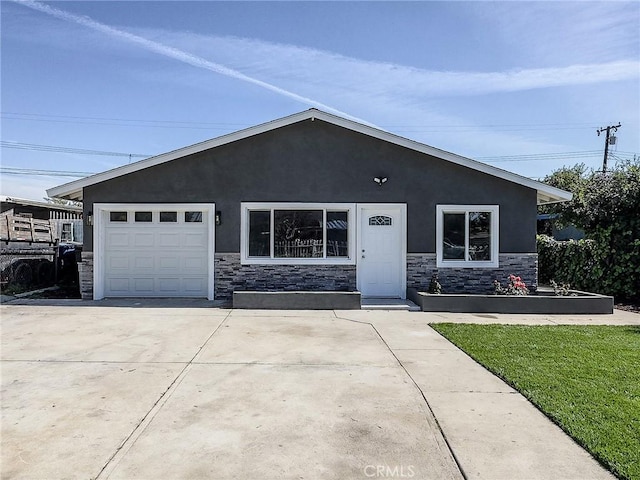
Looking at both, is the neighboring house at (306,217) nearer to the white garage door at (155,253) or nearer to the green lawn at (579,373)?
the white garage door at (155,253)

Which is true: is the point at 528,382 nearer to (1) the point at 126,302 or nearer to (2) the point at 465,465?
(2) the point at 465,465

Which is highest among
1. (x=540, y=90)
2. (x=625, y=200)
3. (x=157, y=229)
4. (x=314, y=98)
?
(x=314, y=98)

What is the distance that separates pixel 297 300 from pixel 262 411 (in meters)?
6.25

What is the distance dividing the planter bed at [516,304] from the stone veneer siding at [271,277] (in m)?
2.43

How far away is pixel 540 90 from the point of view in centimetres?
1340

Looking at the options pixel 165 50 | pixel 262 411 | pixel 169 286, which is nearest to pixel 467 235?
pixel 169 286

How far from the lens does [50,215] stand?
18.8m

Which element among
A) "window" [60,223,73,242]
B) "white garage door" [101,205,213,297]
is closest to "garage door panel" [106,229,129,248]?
"white garage door" [101,205,213,297]

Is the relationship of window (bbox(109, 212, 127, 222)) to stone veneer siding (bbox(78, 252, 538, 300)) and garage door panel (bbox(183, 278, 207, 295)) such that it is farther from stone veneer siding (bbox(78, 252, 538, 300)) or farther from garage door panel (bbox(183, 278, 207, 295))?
garage door panel (bbox(183, 278, 207, 295))

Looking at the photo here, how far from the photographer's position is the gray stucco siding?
11.6 m

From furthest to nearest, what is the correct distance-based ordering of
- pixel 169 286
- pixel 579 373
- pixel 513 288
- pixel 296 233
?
pixel 169 286 < pixel 296 233 < pixel 513 288 < pixel 579 373

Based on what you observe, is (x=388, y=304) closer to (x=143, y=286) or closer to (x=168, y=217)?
(x=168, y=217)

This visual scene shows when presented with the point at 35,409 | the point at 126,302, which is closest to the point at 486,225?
the point at 126,302

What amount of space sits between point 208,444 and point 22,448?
1.47 m
